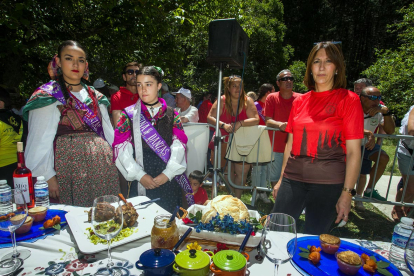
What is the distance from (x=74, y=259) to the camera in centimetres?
109

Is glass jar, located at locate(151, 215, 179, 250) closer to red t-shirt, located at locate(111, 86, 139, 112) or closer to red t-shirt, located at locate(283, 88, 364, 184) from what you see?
red t-shirt, located at locate(283, 88, 364, 184)

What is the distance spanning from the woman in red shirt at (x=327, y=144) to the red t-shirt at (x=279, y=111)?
1.92 meters

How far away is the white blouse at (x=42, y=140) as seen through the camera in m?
1.79

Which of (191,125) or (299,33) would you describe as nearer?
(191,125)

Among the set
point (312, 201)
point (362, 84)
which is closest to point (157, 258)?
point (312, 201)

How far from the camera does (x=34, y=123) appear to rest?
1.80m

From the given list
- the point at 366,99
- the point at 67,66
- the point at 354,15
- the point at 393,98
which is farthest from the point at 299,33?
the point at 67,66

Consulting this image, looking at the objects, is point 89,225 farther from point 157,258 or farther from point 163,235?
point 157,258

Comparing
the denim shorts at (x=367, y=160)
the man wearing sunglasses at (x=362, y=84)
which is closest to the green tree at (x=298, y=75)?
the man wearing sunglasses at (x=362, y=84)

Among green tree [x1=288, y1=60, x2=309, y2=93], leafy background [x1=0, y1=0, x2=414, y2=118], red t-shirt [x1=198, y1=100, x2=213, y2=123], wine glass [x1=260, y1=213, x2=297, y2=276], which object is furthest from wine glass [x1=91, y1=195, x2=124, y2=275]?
green tree [x1=288, y1=60, x2=309, y2=93]

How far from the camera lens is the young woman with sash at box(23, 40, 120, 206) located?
1.81 m

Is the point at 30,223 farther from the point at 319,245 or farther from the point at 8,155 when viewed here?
the point at 8,155

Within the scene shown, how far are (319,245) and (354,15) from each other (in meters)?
30.9

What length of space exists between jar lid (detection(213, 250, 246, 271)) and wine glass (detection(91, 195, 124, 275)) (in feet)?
1.42
